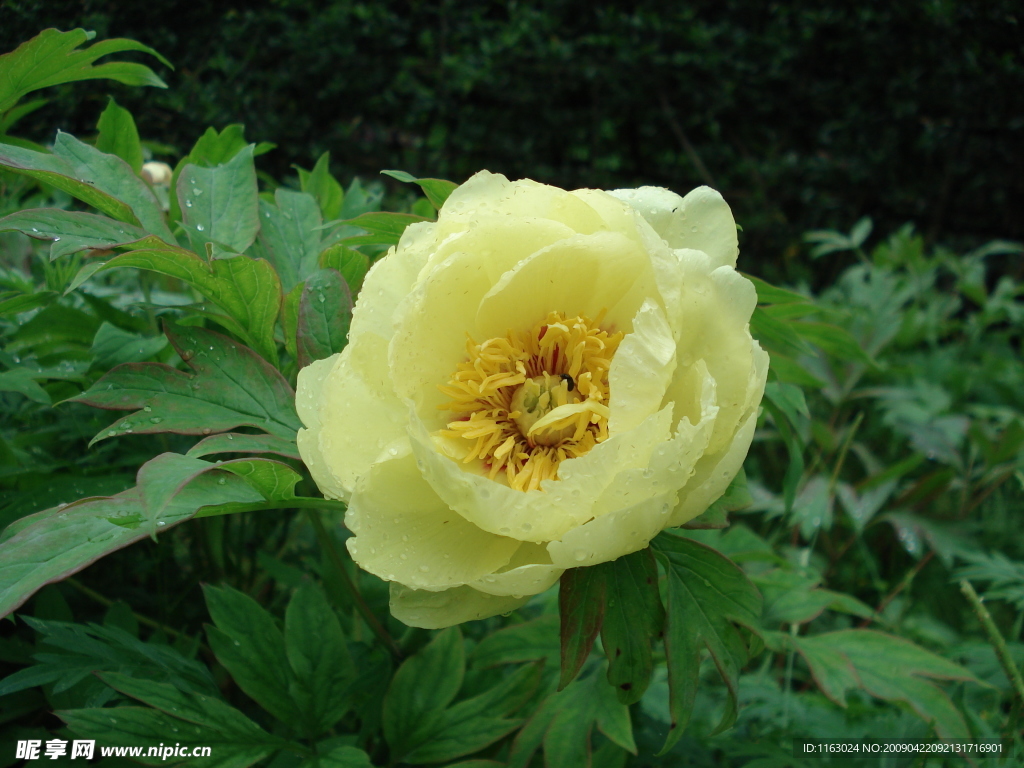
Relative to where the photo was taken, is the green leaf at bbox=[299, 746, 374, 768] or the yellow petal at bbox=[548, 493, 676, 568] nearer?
the yellow petal at bbox=[548, 493, 676, 568]

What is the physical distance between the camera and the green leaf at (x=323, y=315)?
25.5 inches

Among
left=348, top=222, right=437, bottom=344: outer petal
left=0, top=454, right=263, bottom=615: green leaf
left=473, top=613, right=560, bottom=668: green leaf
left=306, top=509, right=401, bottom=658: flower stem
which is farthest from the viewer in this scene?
left=473, top=613, right=560, bottom=668: green leaf

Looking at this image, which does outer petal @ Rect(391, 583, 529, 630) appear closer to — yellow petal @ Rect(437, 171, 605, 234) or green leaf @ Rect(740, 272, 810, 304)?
yellow petal @ Rect(437, 171, 605, 234)

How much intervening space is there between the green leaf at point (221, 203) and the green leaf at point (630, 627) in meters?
0.49

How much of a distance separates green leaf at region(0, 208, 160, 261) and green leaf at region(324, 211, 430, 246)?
0.57ft

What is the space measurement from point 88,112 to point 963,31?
11.3ft

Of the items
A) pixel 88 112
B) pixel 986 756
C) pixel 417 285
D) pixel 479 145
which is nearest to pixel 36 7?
pixel 88 112

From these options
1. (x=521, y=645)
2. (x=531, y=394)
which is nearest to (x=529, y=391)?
(x=531, y=394)

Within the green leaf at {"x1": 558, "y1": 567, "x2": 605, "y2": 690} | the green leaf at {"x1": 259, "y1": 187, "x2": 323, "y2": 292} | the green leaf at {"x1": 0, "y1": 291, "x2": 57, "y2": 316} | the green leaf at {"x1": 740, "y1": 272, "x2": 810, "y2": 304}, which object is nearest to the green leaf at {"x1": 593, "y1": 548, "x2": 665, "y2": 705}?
the green leaf at {"x1": 558, "y1": 567, "x2": 605, "y2": 690}

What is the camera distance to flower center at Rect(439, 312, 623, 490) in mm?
630

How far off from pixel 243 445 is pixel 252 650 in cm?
27

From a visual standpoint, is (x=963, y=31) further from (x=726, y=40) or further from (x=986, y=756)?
(x=986, y=756)

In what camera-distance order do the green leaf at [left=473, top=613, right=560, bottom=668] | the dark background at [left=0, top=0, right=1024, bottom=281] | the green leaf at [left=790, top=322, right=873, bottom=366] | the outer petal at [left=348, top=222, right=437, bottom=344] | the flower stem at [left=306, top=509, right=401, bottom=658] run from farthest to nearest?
the dark background at [left=0, top=0, right=1024, bottom=281], the green leaf at [left=790, top=322, right=873, bottom=366], the green leaf at [left=473, top=613, right=560, bottom=668], the flower stem at [left=306, top=509, right=401, bottom=658], the outer petal at [left=348, top=222, right=437, bottom=344]

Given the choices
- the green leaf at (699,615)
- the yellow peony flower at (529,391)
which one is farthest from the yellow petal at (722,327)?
the green leaf at (699,615)
